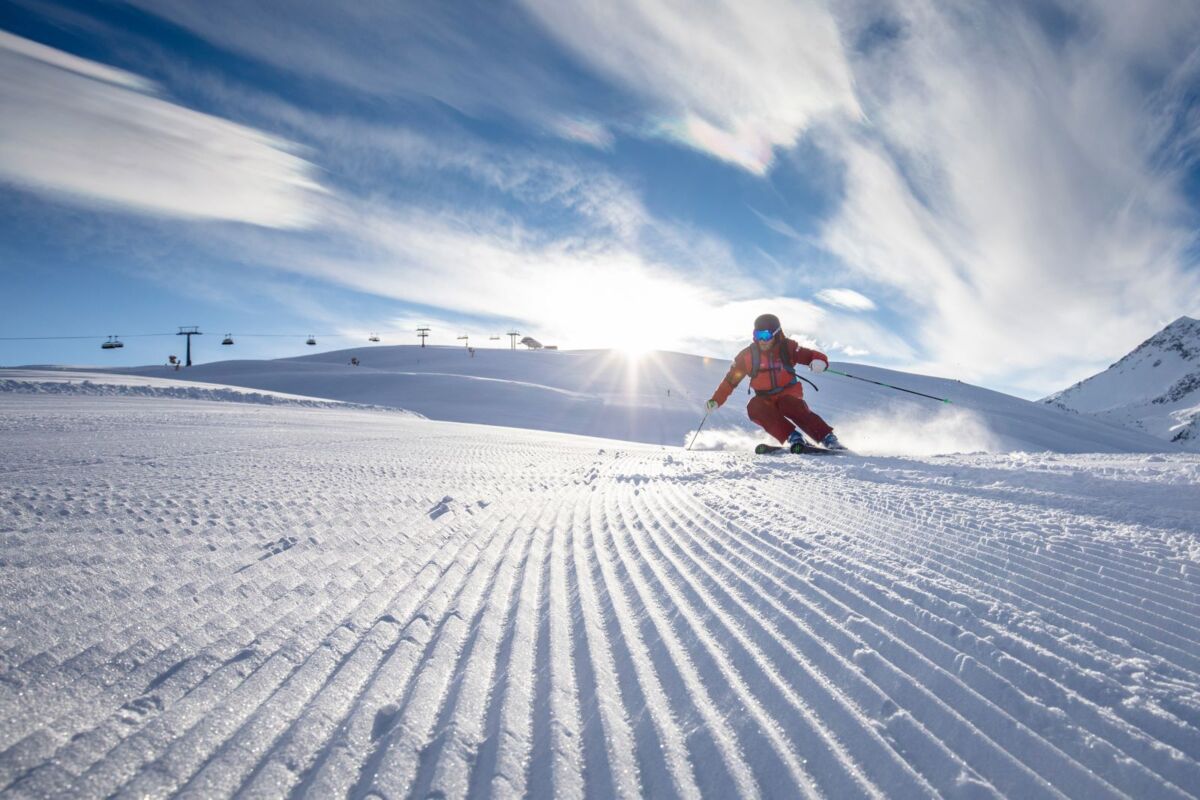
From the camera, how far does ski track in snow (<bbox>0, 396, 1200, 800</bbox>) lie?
4.28 feet

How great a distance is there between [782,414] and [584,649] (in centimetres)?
876

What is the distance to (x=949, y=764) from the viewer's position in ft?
4.35

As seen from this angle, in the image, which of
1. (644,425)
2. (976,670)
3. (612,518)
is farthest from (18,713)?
(644,425)

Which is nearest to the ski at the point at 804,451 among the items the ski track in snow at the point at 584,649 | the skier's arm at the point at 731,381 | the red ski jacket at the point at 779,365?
the red ski jacket at the point at 779,365

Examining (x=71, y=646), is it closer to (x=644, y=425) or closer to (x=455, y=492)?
(x=455, y=492)

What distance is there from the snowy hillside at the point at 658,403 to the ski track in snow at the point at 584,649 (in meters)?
11.4

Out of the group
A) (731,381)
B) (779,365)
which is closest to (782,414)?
(779,365)

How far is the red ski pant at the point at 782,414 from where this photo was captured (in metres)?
9.59

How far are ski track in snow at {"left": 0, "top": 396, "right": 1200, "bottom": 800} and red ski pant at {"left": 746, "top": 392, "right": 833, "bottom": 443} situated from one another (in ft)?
18.4

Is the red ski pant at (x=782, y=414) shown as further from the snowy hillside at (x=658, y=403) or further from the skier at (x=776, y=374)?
the snowy hillside at (x=658, y=403)

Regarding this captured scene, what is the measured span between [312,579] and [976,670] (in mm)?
2618

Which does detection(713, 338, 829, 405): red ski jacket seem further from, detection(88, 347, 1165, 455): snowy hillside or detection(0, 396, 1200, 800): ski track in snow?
detection(0, 396, 1200, 800): ski track in snow

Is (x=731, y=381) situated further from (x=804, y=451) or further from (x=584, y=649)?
(x=584, y=649)

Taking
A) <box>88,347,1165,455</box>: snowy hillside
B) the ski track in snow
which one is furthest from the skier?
the ski track in snow
